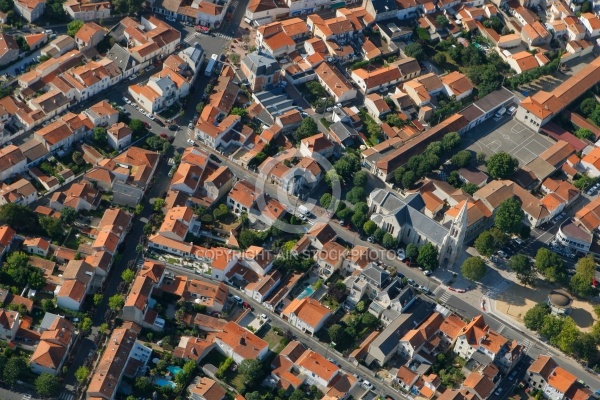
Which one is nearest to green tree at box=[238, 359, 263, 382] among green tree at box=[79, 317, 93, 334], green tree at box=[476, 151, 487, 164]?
green tree at box=[79, 317, 93, 334]

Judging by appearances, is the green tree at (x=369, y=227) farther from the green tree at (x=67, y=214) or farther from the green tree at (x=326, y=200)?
the green tree at (x=67, y=214)

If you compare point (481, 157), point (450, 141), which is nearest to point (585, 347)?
point (481, 157)

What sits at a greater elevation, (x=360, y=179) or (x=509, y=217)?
(x=509, y=217)

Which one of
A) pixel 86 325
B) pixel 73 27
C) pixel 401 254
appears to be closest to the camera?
pixel 86 325

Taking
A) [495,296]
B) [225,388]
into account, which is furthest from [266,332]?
[495,296]

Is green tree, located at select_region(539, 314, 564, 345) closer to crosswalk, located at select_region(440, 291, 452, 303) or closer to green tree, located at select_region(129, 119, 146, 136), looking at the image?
crosswalk, located at select_region(440, 291, 452, 303)

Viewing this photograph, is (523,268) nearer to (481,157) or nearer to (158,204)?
(481,157)

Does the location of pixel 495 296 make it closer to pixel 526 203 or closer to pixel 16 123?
pixel 526 203
